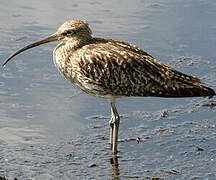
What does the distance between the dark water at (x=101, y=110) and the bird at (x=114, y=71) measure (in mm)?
620

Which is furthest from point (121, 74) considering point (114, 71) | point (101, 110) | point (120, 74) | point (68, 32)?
point (101, 110)

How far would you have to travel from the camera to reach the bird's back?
33.0 ft

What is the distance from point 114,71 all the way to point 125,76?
19 cm

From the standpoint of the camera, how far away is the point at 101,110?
11477 millimetres

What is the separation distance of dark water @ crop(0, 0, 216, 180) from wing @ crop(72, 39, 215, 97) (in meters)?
0.89

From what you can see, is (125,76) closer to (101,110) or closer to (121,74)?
(121,74)

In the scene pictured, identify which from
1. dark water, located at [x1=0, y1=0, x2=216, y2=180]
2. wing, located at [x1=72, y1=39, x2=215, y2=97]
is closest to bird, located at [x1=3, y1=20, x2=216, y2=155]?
wing, located at [x1=72, y1=39, x2=215, y2=97]

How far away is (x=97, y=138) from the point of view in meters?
10.8

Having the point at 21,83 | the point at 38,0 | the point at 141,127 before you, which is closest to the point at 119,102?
the point at 141,127

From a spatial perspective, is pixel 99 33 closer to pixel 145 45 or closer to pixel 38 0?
pixel 145 45

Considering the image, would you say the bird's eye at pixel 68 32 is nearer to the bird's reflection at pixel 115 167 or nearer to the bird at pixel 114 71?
the bird at pixel 114 71

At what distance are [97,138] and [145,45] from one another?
130 inches

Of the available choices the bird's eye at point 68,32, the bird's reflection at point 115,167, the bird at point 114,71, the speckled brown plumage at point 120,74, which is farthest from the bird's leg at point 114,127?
the bird's eye at point 68,32

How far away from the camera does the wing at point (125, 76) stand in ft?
32.9
